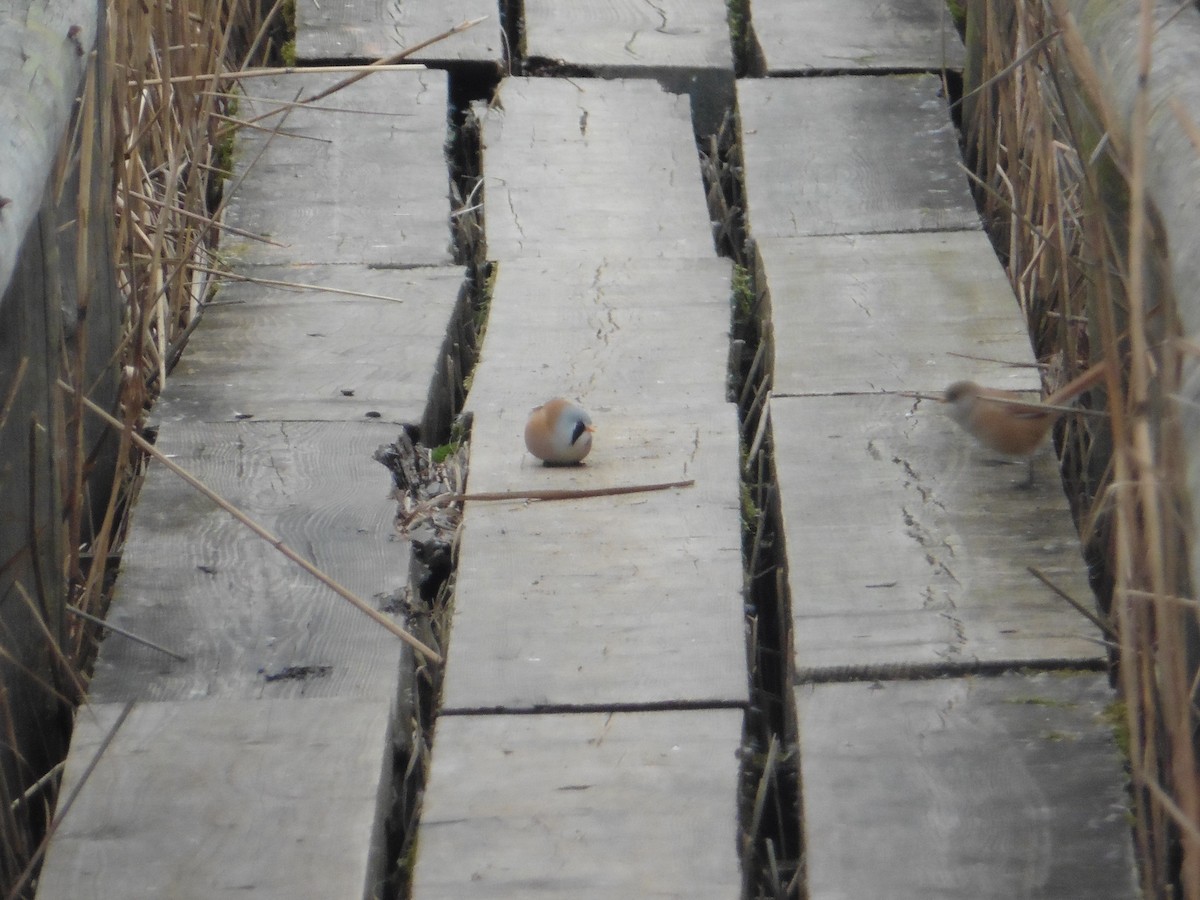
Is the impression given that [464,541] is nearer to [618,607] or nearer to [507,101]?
[618,607]

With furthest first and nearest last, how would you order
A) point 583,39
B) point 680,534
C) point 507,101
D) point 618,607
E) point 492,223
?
point 583,39 < point 507,101 < point 492,223 < point 680,534 < point 618,607

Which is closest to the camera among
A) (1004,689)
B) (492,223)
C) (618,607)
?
(1004,689)

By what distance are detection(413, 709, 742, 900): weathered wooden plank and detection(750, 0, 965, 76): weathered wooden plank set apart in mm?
2453

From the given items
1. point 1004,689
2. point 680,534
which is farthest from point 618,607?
point 1004,689

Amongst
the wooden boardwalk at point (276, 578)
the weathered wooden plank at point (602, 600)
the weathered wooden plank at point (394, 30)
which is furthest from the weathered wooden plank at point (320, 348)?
the weathered wooden plank at point (394, 30)

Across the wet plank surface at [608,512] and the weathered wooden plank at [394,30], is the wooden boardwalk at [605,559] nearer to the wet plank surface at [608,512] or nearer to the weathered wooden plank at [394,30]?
the wet plank surface at [608,512]

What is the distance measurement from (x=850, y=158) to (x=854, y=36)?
70 cm

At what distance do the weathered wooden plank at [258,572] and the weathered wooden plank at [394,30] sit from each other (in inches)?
67.5

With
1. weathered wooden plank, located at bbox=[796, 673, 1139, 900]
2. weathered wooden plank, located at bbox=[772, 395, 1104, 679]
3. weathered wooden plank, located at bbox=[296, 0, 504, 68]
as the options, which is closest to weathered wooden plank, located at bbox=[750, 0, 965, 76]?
weathered wooden plank, located at bbox=[296, 0, 504, 68]

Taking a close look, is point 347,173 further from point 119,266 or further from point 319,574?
point 319,574

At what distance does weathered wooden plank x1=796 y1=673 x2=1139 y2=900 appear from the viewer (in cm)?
182

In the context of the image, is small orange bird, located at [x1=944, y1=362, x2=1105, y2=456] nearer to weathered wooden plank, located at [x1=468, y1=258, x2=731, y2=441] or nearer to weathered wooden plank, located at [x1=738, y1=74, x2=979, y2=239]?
weathered wooden plank, located at [x1=468, y1=258, x2=731, y2=441]

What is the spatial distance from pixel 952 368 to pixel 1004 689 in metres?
0.89

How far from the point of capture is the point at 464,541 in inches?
96.7
